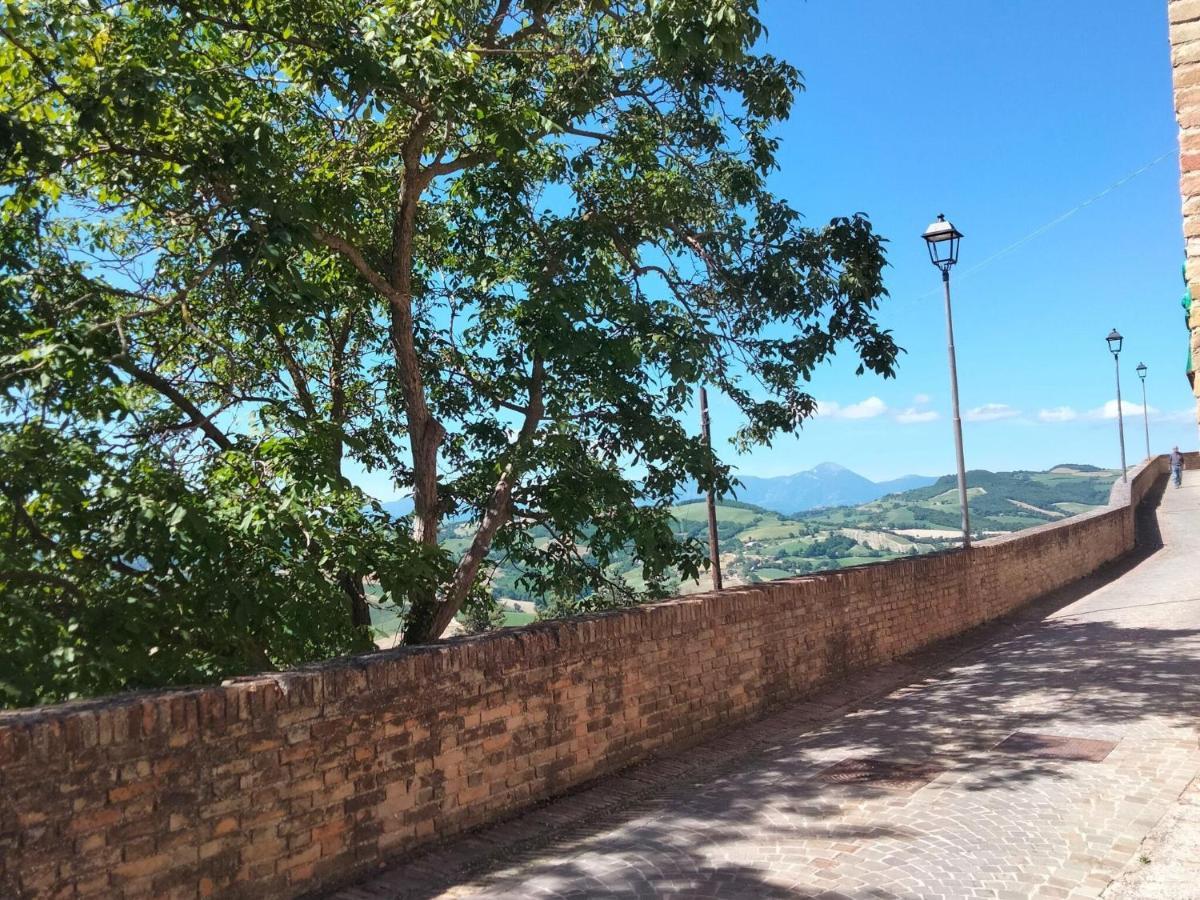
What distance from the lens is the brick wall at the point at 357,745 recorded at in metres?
3.98

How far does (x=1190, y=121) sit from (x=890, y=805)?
13.8 feet

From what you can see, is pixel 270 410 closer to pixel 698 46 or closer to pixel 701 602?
pixel 701 602

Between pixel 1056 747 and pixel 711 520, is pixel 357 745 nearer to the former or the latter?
pixel 1056 747

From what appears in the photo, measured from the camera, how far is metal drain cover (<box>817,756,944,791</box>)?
6457 millimetres

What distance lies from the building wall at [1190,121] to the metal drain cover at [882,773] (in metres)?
3.49

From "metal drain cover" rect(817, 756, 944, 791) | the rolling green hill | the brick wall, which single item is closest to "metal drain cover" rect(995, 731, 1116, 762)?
"metal drain cover" rect(817, 756, 944, 791)

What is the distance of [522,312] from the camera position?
891 centimetres

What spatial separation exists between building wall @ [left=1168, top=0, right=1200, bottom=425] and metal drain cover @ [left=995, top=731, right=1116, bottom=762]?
12.6 ft

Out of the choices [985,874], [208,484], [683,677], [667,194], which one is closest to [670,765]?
[683,677]

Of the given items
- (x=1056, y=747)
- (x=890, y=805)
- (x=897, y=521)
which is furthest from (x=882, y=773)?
(x=897, y=521)

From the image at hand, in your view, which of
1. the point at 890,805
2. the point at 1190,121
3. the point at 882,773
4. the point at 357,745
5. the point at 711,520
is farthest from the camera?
the point at 711,520

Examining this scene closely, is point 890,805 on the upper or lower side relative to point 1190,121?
lower

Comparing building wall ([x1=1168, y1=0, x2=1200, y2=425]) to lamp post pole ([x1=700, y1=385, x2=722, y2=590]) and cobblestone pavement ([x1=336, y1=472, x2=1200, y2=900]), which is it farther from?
lamp post pole ([x1=700, y1=385, x2=722, y2=590])

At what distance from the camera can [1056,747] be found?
719cm
